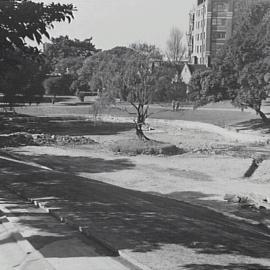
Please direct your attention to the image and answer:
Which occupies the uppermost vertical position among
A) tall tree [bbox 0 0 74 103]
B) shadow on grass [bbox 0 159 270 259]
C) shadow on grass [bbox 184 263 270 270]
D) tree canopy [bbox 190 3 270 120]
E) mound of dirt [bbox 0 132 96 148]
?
tree canopy [bbox 190 3 270 120]

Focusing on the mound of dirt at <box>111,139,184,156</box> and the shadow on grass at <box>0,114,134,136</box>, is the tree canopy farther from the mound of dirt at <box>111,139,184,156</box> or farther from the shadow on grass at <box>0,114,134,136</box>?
the mound of dirt at <box>111,139,184,156</box>

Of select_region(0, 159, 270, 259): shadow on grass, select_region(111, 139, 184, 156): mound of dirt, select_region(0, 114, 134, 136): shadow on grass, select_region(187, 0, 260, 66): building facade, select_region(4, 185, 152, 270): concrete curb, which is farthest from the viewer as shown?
select_region(187, 0, 260, 66): building facade

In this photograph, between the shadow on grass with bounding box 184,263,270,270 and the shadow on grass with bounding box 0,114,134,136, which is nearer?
the shadow on grass with bounding box 184,263,270,270

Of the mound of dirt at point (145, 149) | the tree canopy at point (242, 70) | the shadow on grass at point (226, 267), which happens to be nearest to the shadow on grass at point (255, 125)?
the tree canopy at point (242, 70)

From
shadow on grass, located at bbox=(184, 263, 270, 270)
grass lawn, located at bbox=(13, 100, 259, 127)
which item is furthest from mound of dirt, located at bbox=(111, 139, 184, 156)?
shadow on grass, located at bbox=(184, 263, 270, 270)

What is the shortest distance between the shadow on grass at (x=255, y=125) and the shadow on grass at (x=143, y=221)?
3736 centimetres

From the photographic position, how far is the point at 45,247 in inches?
358

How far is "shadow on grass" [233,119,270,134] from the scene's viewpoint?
51825 mm

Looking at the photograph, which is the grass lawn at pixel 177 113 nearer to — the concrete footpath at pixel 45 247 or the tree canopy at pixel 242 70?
the tree canopy at pixel 242 70

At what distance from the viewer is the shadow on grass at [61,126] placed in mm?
53156

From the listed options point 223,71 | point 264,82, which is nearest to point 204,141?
point 264,82

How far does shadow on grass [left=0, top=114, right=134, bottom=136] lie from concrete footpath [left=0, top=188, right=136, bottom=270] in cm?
3902

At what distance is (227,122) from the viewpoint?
57.7 meters

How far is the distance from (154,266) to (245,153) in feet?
90.9
